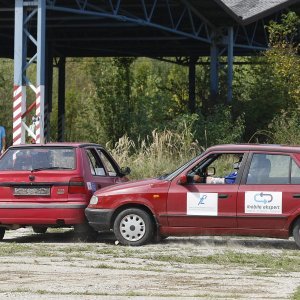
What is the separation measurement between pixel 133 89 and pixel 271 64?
67.6 feet

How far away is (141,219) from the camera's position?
14711 mm

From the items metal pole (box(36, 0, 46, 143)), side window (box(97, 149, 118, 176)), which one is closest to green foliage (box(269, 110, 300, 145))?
metal pole (box(36, 0, 46, 143))

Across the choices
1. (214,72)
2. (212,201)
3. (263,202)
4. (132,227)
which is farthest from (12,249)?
(214,72)

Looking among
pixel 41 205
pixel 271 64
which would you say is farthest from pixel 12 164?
pixel 271 64

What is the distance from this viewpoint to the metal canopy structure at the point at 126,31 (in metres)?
23.9

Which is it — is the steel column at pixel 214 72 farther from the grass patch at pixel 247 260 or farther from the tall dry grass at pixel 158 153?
the grass patch at pixel 247 260

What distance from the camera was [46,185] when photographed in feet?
50.1

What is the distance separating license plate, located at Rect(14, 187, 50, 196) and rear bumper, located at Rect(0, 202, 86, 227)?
0.16 meters

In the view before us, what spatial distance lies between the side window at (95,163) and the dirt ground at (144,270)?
1084 mm

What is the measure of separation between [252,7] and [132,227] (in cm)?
2336

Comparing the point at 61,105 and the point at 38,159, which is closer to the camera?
the point at 38,159

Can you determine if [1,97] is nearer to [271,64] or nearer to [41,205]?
[271,64]

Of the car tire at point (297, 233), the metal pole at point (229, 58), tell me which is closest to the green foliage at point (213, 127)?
the metal pole at point (229, 58)

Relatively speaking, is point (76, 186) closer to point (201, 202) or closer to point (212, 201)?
point (201, 202)
